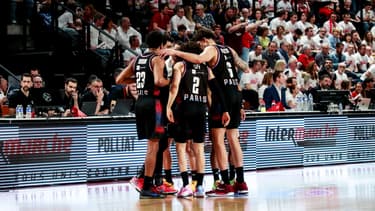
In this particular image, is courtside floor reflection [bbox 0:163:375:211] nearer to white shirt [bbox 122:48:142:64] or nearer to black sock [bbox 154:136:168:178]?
black sock [bbox 154:136:168:178]

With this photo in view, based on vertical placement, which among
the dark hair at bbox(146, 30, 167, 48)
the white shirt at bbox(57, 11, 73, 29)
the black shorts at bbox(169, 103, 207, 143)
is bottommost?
the black shorts at bbox(169, 103, 207, 143)

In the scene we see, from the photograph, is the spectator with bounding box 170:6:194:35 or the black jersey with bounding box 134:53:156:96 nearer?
the black jersey with bounding box 134:53:156:96

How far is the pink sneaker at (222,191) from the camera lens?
41.2 ft

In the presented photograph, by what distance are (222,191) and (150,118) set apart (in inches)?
57.5

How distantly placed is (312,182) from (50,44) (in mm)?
8795

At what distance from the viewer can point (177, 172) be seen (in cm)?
1616

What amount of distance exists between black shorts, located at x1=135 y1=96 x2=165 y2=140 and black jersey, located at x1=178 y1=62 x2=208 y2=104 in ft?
1.29

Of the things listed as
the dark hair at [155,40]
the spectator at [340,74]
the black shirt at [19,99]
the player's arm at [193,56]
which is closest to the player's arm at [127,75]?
the dark hair at [155,40]

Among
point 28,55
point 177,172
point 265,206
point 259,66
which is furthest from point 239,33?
point 265,206

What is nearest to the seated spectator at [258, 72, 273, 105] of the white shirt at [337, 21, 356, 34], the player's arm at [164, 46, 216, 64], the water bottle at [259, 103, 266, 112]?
the water bottle at [259, 103, 266, 112]

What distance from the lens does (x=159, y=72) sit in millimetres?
12312

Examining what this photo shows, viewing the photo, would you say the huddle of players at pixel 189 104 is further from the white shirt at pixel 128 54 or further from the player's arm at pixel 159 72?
the white shirt at pixel 128 54

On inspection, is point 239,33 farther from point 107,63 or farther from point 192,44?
point 192,44

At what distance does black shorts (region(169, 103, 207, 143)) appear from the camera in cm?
1237
